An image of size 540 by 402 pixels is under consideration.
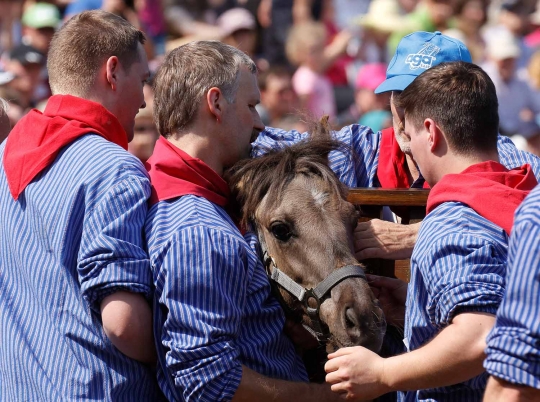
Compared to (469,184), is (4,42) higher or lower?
lower

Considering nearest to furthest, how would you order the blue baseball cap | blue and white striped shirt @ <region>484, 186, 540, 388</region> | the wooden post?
blue and white striped shirt @ <region>484, 186, 540, 388</region>, the wooden post, the blue baseball cap

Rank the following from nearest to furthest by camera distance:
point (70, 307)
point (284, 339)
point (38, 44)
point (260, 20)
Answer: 1. point (70, 307)
2. point (284, 339)
3. point (38, 44)
4. point (260, 20)

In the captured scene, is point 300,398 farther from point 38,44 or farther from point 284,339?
point 38,44

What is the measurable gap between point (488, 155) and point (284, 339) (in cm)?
110

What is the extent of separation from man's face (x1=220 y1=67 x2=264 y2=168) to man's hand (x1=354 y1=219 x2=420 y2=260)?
598 mm

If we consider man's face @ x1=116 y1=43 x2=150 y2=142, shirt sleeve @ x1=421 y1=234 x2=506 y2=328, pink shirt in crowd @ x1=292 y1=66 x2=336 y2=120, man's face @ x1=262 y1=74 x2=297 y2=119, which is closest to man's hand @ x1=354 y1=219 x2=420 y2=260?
shirt sleeve @ x1=421 y1=234 x2=506 y2=328

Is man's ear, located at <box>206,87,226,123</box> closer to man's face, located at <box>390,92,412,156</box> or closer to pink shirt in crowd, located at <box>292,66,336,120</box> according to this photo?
man's face, located at <box>390,92,412,156</box>

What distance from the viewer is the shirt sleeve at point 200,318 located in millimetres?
3295

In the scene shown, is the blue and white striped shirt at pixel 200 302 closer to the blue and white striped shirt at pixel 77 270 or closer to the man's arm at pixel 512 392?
the blue and white striped shirt at pixel 77 270

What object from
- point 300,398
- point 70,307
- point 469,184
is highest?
point 469,184

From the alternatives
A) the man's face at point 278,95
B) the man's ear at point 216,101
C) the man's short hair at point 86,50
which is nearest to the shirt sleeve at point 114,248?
the man's ear at point 216,101

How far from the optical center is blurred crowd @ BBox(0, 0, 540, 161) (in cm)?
966

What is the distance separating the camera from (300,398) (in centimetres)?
351

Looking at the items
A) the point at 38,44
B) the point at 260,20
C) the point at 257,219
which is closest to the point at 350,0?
the point at 260,20
